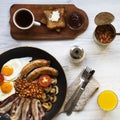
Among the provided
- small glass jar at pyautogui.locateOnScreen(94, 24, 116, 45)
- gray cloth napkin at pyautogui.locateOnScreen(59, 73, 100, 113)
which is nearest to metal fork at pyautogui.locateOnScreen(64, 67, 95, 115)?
gray cloth napkin at pyautogui.locateOnScreen(59, 73, 100, 113)

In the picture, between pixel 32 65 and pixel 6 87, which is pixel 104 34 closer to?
pixel 32 65

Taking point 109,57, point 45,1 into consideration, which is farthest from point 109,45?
point 45,1

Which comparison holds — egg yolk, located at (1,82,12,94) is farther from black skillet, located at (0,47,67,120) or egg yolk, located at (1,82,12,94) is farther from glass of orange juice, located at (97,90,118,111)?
glass of orange juice, located at (97,90,118,111)

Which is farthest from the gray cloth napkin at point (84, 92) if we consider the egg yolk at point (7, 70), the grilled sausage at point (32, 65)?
the egg yolk at point (7, 70)

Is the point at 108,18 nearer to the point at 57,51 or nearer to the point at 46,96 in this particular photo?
the point at 57,51

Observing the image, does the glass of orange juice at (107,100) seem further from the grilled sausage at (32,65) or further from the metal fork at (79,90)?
the grilled sausage at (32,65)

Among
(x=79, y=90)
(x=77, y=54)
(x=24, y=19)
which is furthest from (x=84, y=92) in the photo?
(x=24, y=19)
